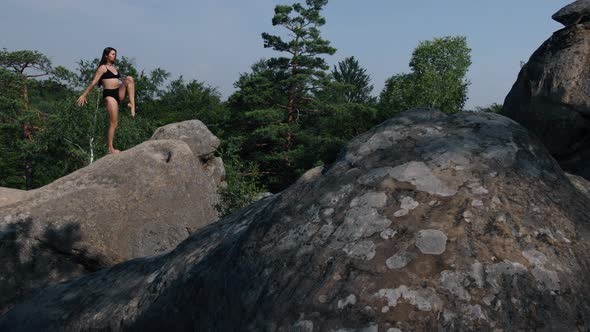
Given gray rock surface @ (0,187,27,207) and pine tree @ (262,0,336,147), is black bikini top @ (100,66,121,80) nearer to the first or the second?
gray rock surface @ (0,187,27,207)

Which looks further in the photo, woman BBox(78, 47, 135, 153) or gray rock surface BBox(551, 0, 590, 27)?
gray rock surface BBox(551, 0, 590, 27)

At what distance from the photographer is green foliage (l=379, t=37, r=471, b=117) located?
4317 cm

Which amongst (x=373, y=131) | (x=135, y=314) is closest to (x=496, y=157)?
(x=373, y=131)

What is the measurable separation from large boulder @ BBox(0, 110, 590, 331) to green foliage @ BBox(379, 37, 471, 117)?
1253 inches

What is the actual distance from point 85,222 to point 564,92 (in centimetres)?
863

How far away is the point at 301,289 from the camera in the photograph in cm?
227

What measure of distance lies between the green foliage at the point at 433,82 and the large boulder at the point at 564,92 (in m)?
21.9

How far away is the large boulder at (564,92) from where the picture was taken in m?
11.2

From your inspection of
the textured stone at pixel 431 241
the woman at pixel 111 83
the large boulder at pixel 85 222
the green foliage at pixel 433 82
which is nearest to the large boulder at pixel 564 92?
the large boulder at pixel 85 222

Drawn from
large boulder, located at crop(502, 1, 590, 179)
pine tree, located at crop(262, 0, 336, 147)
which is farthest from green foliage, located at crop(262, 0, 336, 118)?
large boulder, located at crop(502, 1, 590, 179)

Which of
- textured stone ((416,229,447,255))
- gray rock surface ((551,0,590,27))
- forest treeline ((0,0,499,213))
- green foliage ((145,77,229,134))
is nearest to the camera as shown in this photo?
textured stone ((416,229,447,255))

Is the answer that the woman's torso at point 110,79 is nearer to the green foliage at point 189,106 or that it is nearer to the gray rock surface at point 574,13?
the gray rock surface at point 574,13

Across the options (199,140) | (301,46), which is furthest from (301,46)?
(199,140)

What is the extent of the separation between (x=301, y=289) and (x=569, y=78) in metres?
10.6
